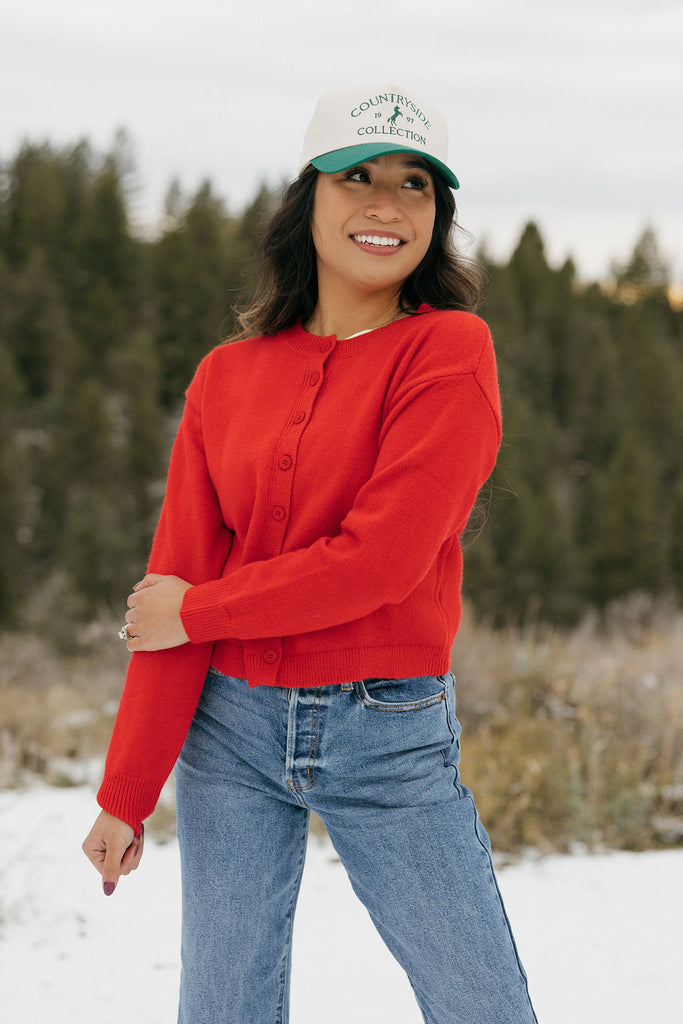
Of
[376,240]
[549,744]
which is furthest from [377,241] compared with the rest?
[549,744]

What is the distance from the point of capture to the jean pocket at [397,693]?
1372 millimetres

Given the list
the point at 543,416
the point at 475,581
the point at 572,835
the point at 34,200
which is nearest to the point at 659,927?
the point at 572,835

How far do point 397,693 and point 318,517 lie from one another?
0.88ft

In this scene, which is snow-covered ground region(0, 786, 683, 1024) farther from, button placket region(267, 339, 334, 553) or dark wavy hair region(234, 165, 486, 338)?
dark wavy hair region(234, 165, 486, 338)

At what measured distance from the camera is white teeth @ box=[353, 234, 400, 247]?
1.49m

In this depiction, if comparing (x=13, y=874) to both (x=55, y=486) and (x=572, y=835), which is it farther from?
→ (x=55, y=486)

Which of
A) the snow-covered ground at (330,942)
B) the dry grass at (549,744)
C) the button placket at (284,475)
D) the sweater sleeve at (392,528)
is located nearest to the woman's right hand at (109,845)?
the sweater sleeve at (392,528)

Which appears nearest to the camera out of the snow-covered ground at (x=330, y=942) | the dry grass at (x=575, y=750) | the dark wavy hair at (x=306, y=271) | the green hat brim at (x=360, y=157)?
the green hat brim at (x=360, y=157)

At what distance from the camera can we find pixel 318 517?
1414 millimetres

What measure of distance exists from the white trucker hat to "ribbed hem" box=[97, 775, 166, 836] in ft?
3.08

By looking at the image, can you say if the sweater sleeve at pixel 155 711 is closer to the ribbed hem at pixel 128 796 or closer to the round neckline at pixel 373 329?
the ribbed hem at pixel 128 796

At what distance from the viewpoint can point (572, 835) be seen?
3.54 meters

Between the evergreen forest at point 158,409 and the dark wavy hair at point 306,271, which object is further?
the evergreen forest at point 158,409

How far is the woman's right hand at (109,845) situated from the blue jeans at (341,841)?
86 mm
